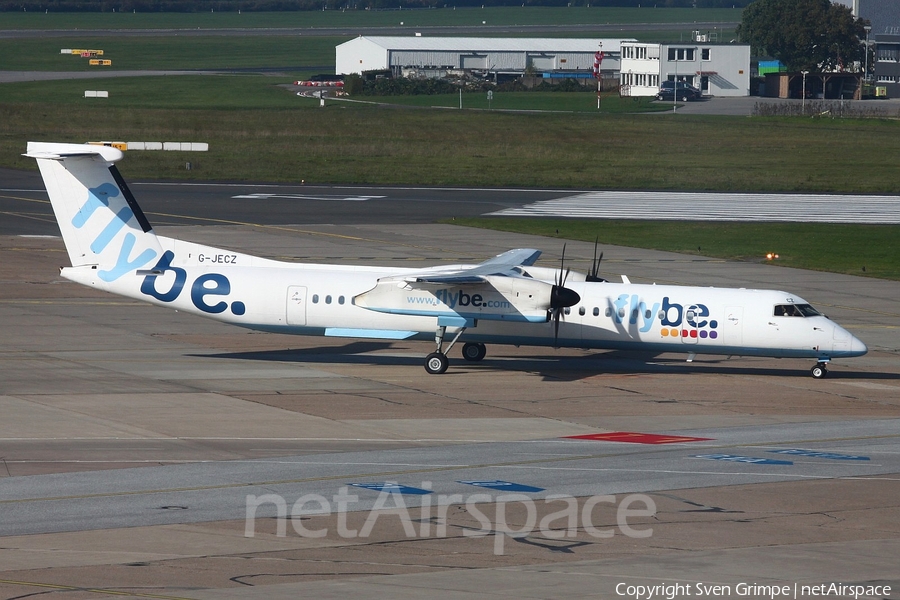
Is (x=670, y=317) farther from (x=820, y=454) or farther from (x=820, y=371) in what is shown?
(x=820, y=454)

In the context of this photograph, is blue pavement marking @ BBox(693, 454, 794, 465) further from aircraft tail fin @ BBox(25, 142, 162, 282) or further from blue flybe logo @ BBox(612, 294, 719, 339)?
aircraft tail fin @ BBox(25, 142, 162, 282)

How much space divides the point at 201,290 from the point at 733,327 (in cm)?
1469

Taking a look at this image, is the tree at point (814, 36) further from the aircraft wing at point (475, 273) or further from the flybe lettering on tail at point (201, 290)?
the flybe lettering on tail at point (201, 290)

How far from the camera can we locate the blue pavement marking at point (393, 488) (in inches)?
763

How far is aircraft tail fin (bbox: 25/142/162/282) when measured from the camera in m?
32.5

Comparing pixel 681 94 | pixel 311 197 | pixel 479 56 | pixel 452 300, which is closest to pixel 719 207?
pixel 311 197

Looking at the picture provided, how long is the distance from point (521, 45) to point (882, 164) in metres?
86.6

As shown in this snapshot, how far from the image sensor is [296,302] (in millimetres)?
32125

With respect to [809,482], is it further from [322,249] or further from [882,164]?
[882,164]

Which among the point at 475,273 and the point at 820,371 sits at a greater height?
the point at 475,273

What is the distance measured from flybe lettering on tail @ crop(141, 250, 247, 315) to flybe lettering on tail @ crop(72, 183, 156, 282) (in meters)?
0.63

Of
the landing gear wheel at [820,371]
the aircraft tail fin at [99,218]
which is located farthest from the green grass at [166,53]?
the landing gear wheel at [820,371]

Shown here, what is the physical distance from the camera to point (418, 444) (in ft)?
76.4

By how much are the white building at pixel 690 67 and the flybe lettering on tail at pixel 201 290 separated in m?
118
